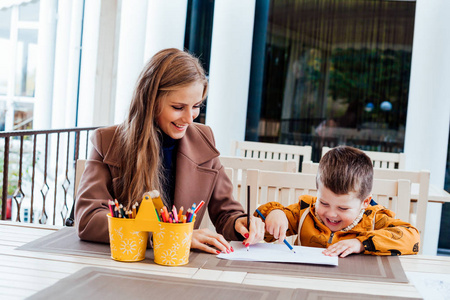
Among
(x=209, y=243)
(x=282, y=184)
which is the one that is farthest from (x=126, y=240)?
(x=282, y=184)

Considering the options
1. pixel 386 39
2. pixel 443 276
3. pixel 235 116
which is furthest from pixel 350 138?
pixel 443 276

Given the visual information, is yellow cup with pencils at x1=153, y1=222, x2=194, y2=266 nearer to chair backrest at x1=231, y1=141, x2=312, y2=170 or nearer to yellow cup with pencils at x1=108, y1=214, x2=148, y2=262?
yellow cup with pencils at x1=108, y1=214, x2=148, y2=262

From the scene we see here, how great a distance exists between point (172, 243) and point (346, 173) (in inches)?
22.3

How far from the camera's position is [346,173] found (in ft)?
4.97

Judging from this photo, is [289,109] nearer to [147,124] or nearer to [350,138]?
[350,138]

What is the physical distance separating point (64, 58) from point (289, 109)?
2367 millimetres

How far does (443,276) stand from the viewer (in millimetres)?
1283

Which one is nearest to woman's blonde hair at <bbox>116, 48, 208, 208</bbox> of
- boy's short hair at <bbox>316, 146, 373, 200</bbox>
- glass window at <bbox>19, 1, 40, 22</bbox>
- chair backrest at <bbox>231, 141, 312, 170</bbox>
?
boy's short hair at <bbox>316, 146, 373, 200</bbox>

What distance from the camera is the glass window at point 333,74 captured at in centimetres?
504

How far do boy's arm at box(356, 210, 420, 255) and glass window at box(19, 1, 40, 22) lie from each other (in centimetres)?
554

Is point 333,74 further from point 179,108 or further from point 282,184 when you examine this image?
point 179,108

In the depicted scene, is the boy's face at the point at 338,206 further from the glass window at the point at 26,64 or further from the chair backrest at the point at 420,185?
the glass window at the point at 26,64

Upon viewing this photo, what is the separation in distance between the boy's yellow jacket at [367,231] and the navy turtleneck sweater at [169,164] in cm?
30

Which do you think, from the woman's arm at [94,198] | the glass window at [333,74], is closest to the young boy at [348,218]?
the woman's arm at [94,198]
